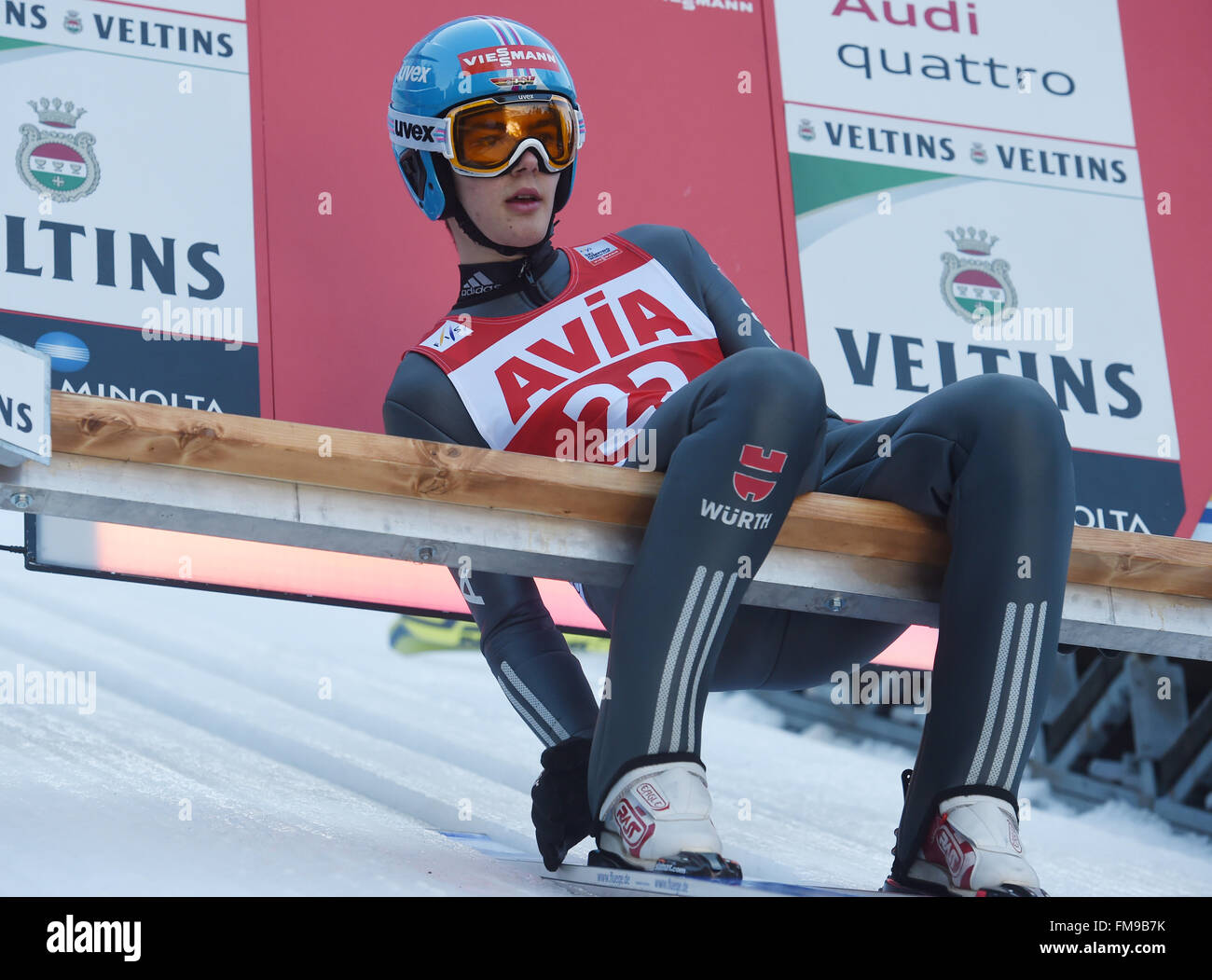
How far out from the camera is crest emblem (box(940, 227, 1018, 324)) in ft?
8.27

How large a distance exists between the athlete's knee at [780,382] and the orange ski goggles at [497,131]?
47cm

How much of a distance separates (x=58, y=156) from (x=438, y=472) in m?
0.94

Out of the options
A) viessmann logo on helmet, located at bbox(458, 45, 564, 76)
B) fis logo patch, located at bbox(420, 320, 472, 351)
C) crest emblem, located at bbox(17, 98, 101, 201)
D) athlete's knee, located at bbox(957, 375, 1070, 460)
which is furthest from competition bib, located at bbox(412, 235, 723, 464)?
Answer: crest emblem, located at bbox(17, 98, 101, 201)

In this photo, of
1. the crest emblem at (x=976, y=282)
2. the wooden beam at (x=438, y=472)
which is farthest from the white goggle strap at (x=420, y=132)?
the crest emblem at (x=976, y=282)

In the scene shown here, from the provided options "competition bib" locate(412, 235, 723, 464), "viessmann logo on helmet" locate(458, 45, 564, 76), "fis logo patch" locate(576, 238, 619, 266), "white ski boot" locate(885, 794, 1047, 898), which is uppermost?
"viessmann logo on helmet" locate(458, 45, 564, 76)

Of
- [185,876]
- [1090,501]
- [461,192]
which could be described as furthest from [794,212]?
[185,876]

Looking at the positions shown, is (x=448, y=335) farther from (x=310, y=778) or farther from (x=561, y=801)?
(x=310, y=778)

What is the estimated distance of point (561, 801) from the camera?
5.00 ft

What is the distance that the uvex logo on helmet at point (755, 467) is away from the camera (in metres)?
1.37

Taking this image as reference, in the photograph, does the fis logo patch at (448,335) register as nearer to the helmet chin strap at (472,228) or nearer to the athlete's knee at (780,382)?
the helmet chin strap at (472,228)

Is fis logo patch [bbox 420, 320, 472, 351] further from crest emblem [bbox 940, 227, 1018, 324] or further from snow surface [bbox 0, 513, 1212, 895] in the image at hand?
crest emblem [bbox 940, 227, 1018, 324]

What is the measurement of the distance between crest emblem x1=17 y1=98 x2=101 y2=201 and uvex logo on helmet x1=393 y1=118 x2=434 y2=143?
1.68 feet

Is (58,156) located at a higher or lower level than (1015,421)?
higher

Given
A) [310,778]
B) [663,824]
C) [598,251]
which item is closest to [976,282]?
[598,251]
